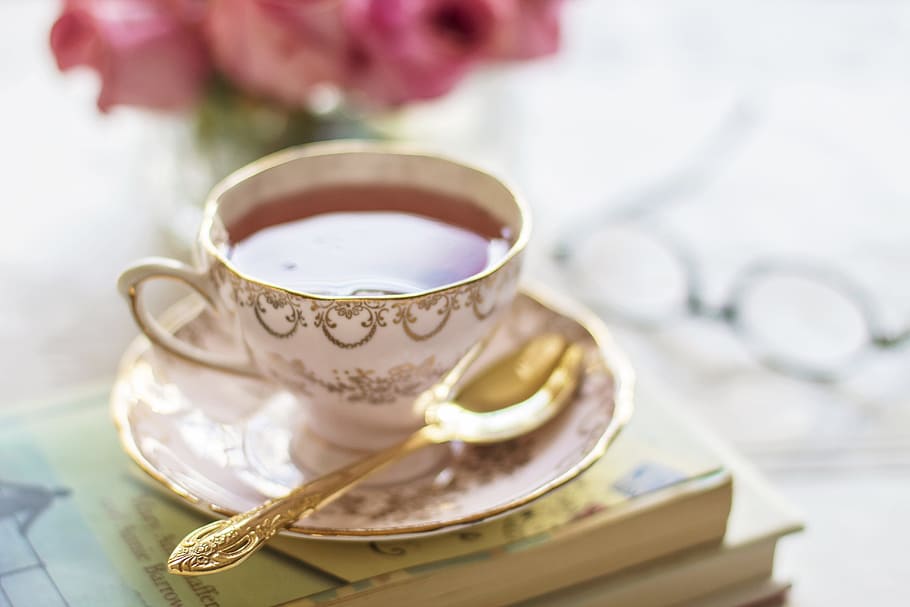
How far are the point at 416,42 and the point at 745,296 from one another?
1.06 feet

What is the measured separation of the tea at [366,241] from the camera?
0.54 meters

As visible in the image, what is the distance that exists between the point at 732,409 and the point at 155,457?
1.30 ft

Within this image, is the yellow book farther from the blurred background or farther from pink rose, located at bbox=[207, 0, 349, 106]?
pink rose, located at bbox=[207, 0, 349, 106]

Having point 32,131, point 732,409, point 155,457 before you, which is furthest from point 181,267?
point 32,131

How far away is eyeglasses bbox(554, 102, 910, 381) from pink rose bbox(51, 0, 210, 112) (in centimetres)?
33

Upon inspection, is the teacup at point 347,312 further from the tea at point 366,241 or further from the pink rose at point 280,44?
the pink rose at point 280,44

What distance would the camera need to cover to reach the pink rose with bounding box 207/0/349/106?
711mm

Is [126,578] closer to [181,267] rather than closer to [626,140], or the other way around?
[181,267]

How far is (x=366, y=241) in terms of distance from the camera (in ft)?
1.88

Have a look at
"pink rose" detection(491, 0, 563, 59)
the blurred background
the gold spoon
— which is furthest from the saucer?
"pink rose" detection(491, 0, 563, 59)

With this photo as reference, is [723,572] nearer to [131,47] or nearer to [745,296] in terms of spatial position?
[745,296]

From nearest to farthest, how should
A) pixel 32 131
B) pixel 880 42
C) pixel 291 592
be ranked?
pixel 291 592 → pixel 32 131 → pixel 880 42

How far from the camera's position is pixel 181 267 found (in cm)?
54

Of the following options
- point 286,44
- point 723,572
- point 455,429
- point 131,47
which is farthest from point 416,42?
point 723,572
